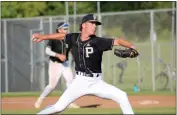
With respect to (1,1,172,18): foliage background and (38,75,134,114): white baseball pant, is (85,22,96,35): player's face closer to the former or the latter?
(38,75,134,114): white baseball pant

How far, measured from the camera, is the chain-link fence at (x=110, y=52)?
24.1m

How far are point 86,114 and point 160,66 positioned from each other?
1051 centimetres

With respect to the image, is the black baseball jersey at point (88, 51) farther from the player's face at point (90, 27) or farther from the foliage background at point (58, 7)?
the foliage background at point (58, 7)

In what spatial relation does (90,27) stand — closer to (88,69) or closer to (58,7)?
(88,69)

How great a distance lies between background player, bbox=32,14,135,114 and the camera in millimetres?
9023

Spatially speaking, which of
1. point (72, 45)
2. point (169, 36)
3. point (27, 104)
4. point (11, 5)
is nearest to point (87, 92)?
point (72, 45)

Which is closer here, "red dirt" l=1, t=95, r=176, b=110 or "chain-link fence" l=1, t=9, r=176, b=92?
"red dirt" l=1, t=95, r=176, b=110

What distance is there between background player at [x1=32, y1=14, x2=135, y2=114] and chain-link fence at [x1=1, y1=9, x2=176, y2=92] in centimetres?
1464

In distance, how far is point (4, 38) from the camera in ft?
85.3

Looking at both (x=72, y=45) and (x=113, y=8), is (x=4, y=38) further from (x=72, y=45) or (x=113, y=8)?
(x=72, y=45)

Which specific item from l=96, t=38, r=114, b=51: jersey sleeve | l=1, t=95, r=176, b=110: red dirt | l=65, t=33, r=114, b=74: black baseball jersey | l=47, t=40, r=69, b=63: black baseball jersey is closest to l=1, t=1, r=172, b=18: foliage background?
l=1, t=95, r=176, b=110: red dirt

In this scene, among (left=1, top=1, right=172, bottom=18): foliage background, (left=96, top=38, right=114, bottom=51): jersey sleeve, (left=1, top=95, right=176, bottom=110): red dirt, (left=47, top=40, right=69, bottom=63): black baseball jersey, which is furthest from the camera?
(left=1, top=1, right=172, bottom=18): foliage background

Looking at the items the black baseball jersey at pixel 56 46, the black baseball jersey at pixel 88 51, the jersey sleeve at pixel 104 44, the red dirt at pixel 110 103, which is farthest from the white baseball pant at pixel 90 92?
the red dirt at pixel 110 103

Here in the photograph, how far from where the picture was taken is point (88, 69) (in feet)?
30.2
